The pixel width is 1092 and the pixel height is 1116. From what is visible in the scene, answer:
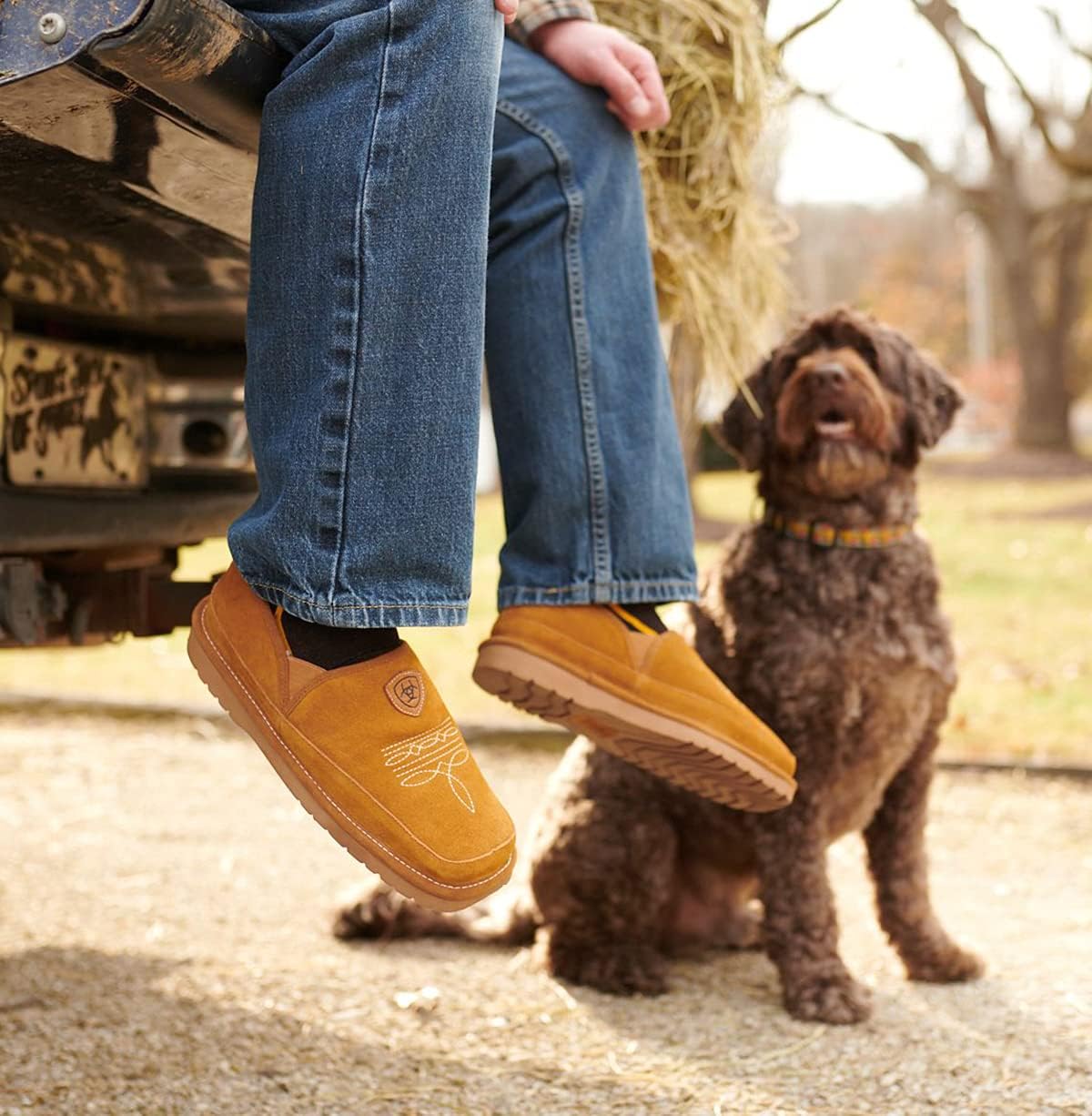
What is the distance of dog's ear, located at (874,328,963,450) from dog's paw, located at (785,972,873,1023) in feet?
3.87

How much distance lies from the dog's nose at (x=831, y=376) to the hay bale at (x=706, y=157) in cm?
17

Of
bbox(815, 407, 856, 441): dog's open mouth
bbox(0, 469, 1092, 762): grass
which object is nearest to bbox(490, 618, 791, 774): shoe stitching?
bbox(815, 407, 856, 441): dog's open mouth

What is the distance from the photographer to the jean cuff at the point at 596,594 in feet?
6.53

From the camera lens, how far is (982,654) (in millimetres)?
6402

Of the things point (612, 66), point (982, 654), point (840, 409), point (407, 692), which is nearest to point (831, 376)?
point (840, 409)

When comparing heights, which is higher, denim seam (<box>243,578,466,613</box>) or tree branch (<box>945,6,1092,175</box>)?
tree branch (<box>945,6,1092,175</box>)

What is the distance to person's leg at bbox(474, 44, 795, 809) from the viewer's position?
6.51ft

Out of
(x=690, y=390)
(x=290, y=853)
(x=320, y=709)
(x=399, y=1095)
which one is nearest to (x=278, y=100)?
(x=320, y=709)

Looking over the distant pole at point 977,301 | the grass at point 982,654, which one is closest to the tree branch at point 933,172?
the grass at point 982,654

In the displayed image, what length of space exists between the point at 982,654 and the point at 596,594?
4.87 m

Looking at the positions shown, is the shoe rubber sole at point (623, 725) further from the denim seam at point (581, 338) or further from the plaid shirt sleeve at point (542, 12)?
the plaid shirt sleeve at point (542, 12)

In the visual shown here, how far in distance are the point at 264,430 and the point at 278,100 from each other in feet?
1.34

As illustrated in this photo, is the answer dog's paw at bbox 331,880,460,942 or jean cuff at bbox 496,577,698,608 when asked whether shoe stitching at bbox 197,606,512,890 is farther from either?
dog's paw at bbox 331,880,460,942

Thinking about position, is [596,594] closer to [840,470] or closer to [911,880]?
[840,470]
